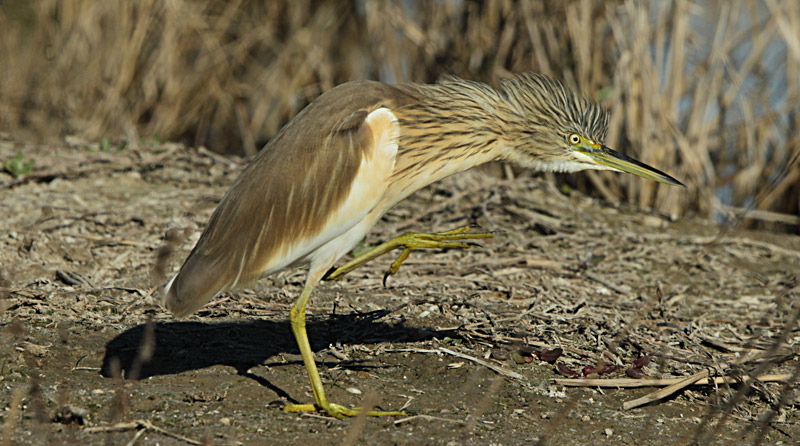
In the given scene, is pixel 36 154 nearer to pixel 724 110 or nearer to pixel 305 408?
pixel 305 408

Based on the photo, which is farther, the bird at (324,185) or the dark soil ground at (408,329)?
the bird at (324,185)

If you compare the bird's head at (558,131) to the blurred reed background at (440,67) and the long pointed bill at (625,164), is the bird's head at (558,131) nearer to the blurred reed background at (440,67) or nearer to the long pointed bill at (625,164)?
the long pointed bill at (625,164)

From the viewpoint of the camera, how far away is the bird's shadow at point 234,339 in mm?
2988

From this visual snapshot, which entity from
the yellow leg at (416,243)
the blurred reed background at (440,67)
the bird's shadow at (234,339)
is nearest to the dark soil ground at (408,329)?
the bird's shadow at (234,339)

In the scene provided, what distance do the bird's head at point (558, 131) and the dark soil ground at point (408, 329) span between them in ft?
1.93

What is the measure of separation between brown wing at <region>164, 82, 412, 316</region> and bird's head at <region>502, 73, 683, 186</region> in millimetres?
615

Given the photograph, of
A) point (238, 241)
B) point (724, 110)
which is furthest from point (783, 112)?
Result: point (238, 241)

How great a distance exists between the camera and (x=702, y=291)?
4090mm

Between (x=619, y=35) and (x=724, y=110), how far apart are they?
39.7 inches

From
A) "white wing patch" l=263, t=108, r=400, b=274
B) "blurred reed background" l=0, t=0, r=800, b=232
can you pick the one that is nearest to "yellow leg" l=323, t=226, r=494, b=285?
"white wing patch" l=263, t=108, r=400, b=274

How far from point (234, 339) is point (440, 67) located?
299 cm

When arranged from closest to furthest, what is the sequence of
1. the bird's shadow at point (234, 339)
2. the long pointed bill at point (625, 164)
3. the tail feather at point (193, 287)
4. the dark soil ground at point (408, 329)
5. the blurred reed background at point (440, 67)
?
the dark soil ground at point (408, 329)
the tail feather at point (193, 287)
the bird's shadow at point (234, 339)
the long pointed bill at point (625, 164)
the blurred reed background at point (440, 67)

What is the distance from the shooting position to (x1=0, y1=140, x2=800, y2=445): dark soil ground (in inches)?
101

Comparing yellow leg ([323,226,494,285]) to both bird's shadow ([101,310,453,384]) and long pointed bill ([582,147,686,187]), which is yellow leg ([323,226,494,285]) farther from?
long pointed bill ([582,147,686,187])
